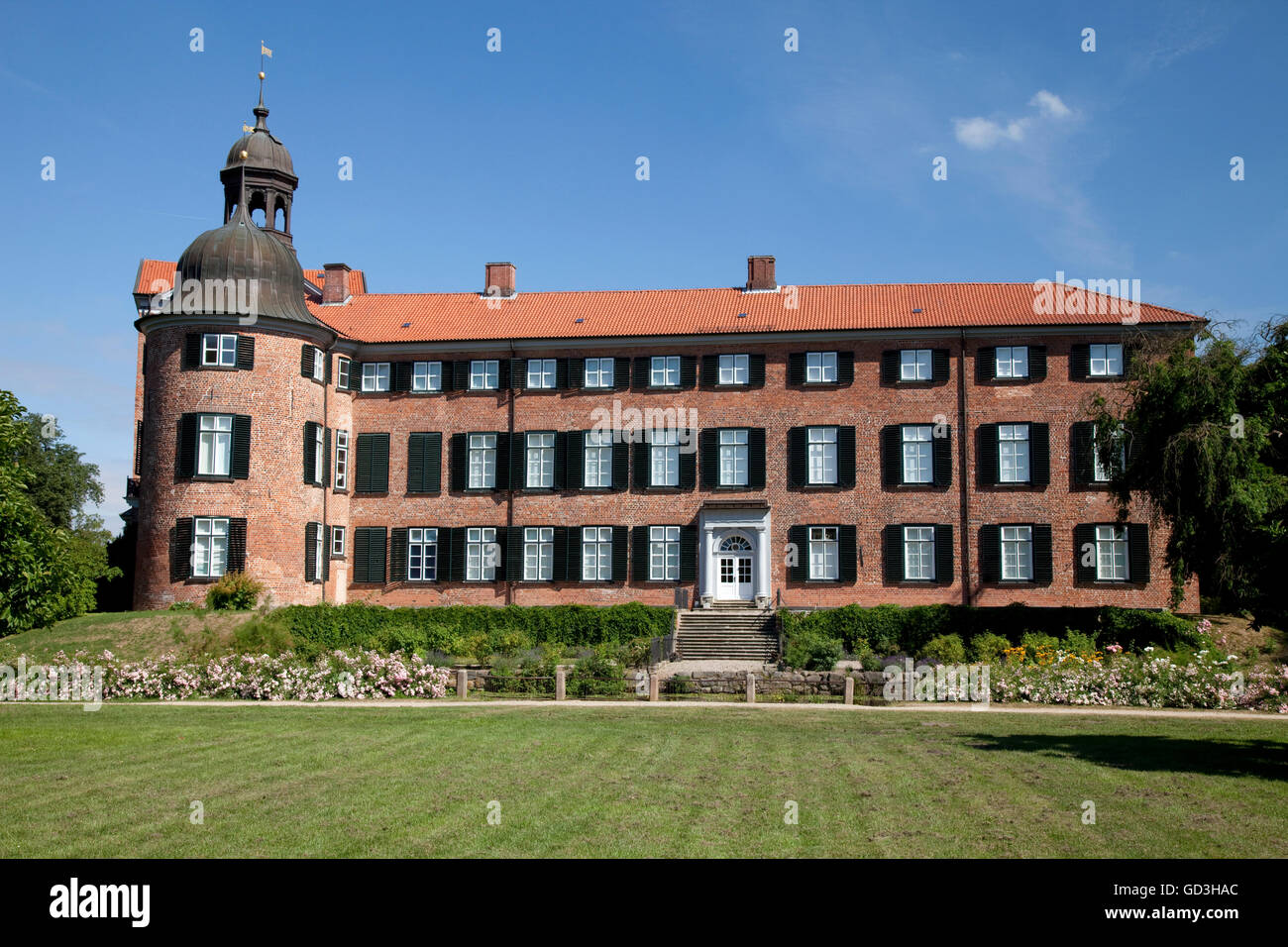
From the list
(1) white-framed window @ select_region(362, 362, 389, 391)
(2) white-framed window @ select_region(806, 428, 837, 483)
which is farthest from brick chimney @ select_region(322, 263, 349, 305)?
(2) white-framed window @ select_region(806, 428, 837, 483)

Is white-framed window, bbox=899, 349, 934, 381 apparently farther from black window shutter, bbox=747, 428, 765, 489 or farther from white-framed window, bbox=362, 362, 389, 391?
white-framed window, bbox=362, 362, 389, 391

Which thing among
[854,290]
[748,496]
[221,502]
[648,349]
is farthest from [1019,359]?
[221,502]

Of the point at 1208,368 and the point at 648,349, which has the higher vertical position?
the point at 648,349

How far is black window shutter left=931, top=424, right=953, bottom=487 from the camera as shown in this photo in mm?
33250

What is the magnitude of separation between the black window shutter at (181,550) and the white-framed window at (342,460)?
16.9ft

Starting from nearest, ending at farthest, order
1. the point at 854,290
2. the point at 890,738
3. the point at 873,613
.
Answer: the point at 890,738 → the point at 873,613 → the point at 854,290

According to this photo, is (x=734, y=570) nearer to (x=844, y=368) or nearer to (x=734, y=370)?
(x=734, y=370)

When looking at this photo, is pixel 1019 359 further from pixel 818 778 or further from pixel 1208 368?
pixel 818 778

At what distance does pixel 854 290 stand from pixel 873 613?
12.4m

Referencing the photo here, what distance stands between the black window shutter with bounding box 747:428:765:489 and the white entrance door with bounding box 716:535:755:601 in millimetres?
1727

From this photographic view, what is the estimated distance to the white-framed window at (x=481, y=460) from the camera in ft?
115

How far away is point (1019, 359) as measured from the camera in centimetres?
3328

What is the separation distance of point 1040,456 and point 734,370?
9.46 meters
